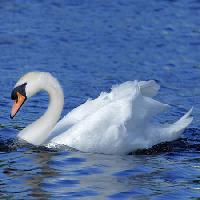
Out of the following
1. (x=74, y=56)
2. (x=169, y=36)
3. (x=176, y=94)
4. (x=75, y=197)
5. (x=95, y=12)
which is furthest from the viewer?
(x=95, y=12)

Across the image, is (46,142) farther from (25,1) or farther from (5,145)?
(25,1)

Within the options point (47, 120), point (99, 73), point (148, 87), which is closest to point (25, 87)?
point (47, 120)

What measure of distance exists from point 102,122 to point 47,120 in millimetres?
780

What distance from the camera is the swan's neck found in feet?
41.0

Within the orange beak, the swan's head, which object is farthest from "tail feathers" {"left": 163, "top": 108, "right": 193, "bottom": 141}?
the orange beak

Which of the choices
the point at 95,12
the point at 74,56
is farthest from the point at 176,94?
the point at 95,12

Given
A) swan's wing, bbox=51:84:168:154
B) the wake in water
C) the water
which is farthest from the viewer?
the wake in water

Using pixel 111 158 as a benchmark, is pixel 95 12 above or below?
above

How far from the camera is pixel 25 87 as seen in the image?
12.5 meters

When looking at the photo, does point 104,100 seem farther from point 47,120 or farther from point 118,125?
point 47,120

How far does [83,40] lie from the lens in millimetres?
18469

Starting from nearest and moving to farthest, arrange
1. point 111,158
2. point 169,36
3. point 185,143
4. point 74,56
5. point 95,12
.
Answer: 1. point 111,158
2. point 185,143
3. point 74,56
4. point 169,36
5. point 95,12

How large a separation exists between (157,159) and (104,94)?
4.49 ft

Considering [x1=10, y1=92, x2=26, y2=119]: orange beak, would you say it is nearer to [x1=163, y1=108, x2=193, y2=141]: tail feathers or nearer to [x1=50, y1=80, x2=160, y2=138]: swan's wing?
[x1=50, y1=80, x2=160, y2=138]: swan's wing
